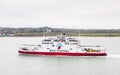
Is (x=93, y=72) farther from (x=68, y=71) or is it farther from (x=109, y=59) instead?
(x=109, y=59)

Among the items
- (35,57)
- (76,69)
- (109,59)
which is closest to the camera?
(76,69)

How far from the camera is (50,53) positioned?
33.1 m

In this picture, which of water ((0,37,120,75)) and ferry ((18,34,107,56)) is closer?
water ((0,37,120,75))

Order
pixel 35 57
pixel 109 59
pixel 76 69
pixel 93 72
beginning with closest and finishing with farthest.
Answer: pixel 93 72, pixel 76 69, pixel 109 59, pixel 35 57

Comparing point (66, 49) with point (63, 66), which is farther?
point (66, 49)

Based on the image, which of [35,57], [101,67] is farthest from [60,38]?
[101,67]

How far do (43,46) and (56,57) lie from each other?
8.03ft

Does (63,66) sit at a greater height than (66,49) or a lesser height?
lesser

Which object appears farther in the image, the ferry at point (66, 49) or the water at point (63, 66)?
the ferry at point (66, 49)

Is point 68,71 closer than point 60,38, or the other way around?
point 68,71

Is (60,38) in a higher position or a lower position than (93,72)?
higher

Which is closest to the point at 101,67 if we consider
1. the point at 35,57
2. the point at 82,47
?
the point at 82,47

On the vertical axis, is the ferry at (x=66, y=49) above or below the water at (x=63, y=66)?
above

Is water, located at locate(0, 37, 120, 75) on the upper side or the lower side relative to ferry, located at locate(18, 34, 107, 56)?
lower
